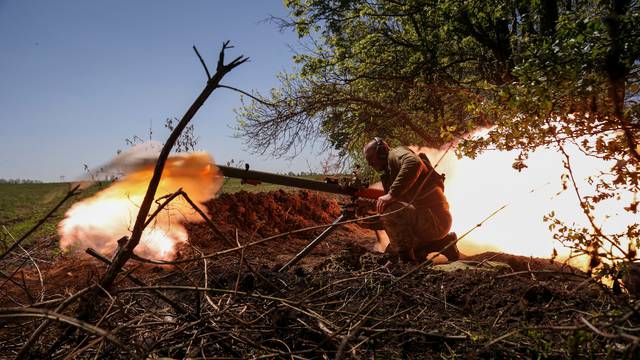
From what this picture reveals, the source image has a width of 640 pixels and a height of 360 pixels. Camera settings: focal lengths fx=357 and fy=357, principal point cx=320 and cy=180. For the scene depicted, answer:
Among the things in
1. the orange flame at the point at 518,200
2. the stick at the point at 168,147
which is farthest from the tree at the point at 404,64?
the stick at the point at 168,147

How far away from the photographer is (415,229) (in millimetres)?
5910

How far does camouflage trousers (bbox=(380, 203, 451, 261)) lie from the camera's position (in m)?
5.77

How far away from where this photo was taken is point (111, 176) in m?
2.71

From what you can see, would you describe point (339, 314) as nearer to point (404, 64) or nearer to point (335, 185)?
point (335, 185)

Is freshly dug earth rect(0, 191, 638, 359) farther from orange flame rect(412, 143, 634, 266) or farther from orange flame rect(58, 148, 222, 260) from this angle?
orange flame rect(412, 143, 634, 266)

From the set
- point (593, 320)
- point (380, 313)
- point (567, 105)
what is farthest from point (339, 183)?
point (593, 320)

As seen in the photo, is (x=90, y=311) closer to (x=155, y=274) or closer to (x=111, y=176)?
(x=111, y=176)

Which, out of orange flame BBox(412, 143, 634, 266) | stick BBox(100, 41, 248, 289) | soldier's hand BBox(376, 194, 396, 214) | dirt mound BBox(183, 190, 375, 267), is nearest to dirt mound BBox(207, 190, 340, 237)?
dirt mound BBox(183, 190, 375, 267)

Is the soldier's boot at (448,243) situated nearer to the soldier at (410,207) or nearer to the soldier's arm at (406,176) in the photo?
the soldier at (410,207)

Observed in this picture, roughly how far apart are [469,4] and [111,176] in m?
9.50

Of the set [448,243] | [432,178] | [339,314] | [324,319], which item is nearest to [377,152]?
[432,178]

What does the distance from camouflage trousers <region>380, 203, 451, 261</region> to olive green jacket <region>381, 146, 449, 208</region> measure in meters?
0.14

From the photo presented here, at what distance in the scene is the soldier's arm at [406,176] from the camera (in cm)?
540

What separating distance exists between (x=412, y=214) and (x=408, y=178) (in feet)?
2.43
